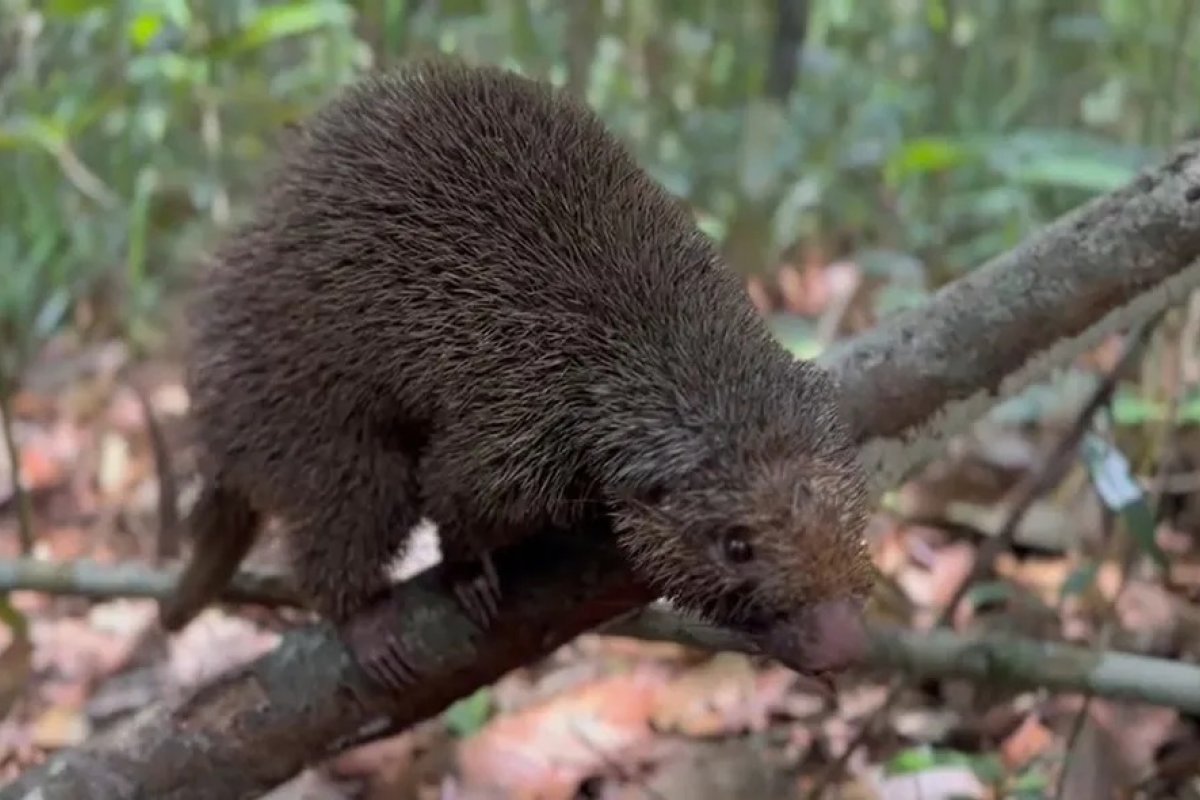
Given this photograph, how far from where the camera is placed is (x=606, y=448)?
169 centimetres

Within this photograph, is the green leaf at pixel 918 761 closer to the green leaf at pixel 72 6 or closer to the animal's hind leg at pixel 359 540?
the animal's hind leg at pixel 359 540

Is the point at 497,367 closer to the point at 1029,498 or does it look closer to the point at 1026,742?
the point at 1029,498

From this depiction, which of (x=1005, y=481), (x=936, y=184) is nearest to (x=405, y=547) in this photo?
(x=1005, y=481)

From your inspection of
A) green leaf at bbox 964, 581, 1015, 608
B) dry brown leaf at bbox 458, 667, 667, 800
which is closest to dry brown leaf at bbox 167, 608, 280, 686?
dry brown leaf at bbox 458, 667, 667, 800

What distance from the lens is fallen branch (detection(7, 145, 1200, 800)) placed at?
1.90 meters

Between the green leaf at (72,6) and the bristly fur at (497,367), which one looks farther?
the green leaf at (72,6)

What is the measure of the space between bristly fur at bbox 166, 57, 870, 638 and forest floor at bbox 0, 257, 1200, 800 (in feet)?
1.36

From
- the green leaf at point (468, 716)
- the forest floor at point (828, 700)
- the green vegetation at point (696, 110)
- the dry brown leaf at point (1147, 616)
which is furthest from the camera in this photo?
the green vegetation at point (696, 110)

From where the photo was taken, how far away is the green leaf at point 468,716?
9.14ft

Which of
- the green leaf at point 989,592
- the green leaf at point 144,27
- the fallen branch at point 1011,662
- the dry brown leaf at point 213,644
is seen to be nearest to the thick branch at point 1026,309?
the fallen branch at point 1011,662

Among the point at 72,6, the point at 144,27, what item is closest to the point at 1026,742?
the point at 144,27

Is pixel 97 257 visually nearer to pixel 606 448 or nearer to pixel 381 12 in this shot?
pixel 381 12

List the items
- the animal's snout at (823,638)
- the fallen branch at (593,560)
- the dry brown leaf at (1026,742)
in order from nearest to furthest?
the animal's snout at (823,638)
the fallen branch at (593,560)
the dry brown leaf at (1026,742)

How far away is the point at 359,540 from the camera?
1.99 meters
